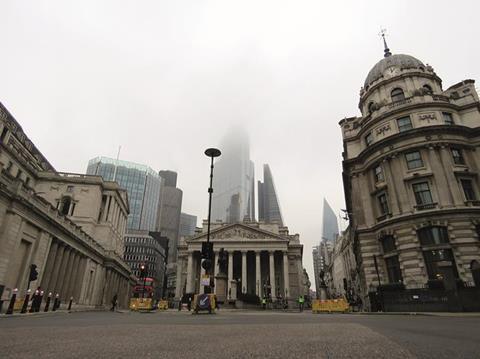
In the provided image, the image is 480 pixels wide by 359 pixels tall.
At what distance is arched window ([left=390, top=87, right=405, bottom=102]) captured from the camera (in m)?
35.1

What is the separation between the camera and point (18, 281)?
23.3 m

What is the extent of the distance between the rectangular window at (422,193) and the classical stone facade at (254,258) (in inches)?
1656

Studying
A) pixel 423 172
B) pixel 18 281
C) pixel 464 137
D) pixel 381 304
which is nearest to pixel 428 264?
pixel 381 304

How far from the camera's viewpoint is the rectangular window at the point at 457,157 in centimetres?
2982

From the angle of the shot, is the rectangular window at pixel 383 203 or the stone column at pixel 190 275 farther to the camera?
the stone column at pixel 190 275

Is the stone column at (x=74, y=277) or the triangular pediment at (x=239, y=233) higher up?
the triangular pediment at (x=239, y=233)

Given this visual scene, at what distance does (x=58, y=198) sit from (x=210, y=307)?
39.5 m

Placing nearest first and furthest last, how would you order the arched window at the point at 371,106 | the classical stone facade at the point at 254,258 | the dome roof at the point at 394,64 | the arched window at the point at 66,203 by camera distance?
the arched window at the point at 371,106, the dome roof at the point at 394,64, the arched window at the point at 66,203, the classical stone facade at the point at 254,258

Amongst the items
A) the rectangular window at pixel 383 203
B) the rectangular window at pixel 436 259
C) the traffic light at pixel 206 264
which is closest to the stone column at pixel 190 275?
the rectangular window at pixel 383 203

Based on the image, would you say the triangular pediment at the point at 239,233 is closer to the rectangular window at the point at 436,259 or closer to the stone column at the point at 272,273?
the stone column at the point at 272,273

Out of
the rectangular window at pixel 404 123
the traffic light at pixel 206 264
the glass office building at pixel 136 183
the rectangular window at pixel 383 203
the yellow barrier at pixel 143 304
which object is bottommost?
the yellow barrier at pixel 143 304

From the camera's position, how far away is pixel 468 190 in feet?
94.2

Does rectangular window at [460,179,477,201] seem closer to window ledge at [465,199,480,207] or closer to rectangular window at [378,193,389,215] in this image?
window ledge at [465,199,480,207]

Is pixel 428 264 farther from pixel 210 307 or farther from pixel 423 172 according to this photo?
pixel 210 307
